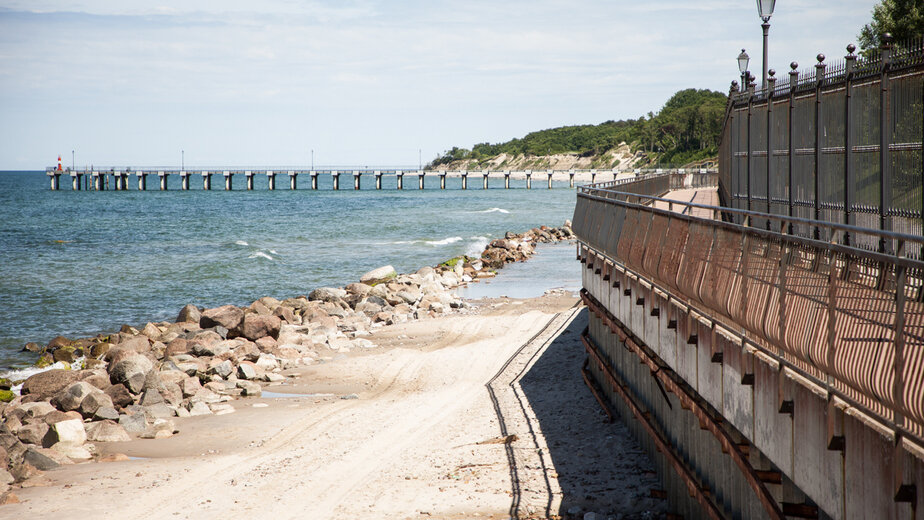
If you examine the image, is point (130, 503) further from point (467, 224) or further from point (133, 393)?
point (467, 224)

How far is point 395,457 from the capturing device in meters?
12.7

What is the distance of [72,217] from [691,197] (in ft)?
266

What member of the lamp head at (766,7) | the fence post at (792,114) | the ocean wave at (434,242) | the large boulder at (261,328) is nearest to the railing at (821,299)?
the fence post at (792,114)

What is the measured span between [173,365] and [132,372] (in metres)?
1.55

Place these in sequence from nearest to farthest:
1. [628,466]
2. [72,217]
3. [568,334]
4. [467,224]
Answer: [628,466]
[568,334]
[467,224]
[72,217]

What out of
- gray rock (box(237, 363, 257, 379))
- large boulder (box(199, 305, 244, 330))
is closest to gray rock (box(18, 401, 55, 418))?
gray rock (box(237, 363, 257, 379))

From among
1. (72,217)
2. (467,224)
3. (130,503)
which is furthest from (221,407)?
(72,217)

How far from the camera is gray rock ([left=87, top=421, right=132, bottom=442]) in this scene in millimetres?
14688

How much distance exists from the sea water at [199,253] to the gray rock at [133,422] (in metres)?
9.15

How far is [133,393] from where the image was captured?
56.5 ft

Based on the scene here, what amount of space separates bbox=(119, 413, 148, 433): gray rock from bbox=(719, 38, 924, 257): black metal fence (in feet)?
35.7

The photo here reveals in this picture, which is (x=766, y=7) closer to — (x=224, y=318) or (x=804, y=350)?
(x=804, y=350)

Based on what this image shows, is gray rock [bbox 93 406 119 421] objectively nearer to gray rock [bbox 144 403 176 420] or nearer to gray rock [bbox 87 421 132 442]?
gray rock [bbox 144 403 176 420]

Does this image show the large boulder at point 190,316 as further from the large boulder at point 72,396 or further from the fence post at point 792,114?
the fence post at point 792,114
